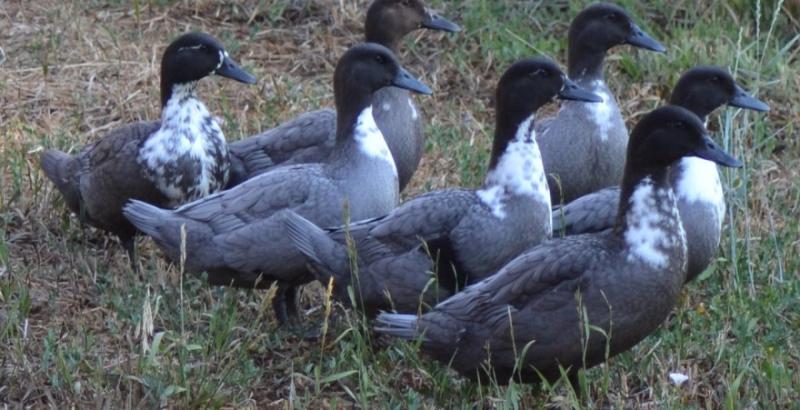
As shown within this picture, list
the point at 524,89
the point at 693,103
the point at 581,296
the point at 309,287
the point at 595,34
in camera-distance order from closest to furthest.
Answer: the point at 581,296 → the point at 524,89 → the point at 693,103 → the point at 309,287 → the point at 595,34

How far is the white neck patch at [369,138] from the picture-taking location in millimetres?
6664

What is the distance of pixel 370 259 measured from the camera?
611cm

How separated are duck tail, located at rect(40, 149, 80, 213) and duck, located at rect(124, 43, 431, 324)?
0.68 meters

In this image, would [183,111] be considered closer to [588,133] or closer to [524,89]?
[524,89]

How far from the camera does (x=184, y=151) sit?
6988 mm

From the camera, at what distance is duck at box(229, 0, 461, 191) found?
288 inches

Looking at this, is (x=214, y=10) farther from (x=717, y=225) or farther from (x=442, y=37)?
(x=717, y=225)

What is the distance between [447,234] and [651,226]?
0.89 m

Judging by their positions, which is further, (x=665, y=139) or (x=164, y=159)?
(x=164, y=159)

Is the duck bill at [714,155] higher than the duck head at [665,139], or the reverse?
the duck head at [665,139]

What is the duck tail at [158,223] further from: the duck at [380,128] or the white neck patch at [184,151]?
the duck at [380,128]

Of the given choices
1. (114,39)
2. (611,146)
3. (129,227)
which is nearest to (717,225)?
(611,146)

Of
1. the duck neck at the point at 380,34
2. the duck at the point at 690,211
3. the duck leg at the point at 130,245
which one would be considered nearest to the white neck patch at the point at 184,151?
the duck leg at the point at 130,245

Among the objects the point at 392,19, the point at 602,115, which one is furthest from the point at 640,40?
the point at 392,19
